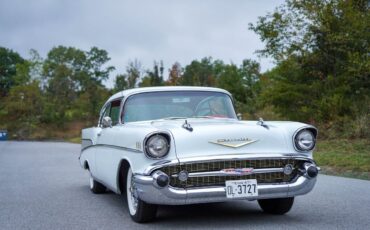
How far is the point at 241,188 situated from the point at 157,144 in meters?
0.93

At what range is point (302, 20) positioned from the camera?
63.0 ft

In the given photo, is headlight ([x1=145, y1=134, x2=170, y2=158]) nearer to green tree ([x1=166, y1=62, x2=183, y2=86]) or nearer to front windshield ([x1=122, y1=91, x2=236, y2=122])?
front windshield ([x1=122, y1=91, x2=236, y2=122])

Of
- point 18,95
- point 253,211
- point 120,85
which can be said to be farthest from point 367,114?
point 18,95

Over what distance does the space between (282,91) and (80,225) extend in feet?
49.1

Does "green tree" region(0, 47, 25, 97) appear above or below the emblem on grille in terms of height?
above

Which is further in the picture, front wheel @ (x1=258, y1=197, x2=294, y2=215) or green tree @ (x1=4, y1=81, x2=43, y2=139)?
green tree @ (x1=4, y1=81, x2=43, y2=139)

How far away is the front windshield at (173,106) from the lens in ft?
21.1

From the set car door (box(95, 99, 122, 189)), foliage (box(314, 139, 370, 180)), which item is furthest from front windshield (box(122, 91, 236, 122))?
foliage (box(314, 139, 370, 180))

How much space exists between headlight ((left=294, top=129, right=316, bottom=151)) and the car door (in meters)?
2.03

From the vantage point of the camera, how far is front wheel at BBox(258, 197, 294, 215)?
578cm

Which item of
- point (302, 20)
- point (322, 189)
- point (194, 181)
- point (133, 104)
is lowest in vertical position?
point (322, 189)

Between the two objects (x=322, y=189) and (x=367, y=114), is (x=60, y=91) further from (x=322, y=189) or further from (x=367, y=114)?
(x=322, y=189)

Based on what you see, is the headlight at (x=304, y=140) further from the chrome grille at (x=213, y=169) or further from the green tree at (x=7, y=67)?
the green tree at (x=7, y=67)

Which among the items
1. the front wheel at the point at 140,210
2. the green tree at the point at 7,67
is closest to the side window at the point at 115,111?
the front wheel at the point at 140,210
